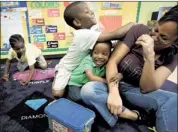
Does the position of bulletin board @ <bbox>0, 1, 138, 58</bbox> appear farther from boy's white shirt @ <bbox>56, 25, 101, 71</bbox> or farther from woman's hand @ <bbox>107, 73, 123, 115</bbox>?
woman's hand @ <bbox>107, 73, 123, 115</bbox>

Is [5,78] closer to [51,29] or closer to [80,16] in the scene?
[51,29]

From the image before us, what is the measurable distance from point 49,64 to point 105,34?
1.04 m

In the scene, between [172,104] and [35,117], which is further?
[35,117]

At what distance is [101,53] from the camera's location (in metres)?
1.12

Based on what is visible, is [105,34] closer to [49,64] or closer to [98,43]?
Result: [98,43]

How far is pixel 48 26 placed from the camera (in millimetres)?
2031

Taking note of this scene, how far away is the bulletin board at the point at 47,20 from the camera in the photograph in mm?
1901

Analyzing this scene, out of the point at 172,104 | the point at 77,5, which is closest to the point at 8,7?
the point at 77,5

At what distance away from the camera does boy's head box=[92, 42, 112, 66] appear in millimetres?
1104

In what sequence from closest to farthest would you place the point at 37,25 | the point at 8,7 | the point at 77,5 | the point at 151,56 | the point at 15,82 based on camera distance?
the point at 151,56, the point at 77,5, the point at 15,82, the point at 8,7, the point at 37,25

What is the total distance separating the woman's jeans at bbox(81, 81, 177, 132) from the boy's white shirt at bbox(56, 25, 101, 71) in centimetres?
21

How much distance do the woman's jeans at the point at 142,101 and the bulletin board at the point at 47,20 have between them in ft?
3.74

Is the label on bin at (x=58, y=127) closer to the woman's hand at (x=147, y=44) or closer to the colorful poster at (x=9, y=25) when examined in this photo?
the woman's hand at (x=147, y=44)

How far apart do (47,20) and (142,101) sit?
138 cm
